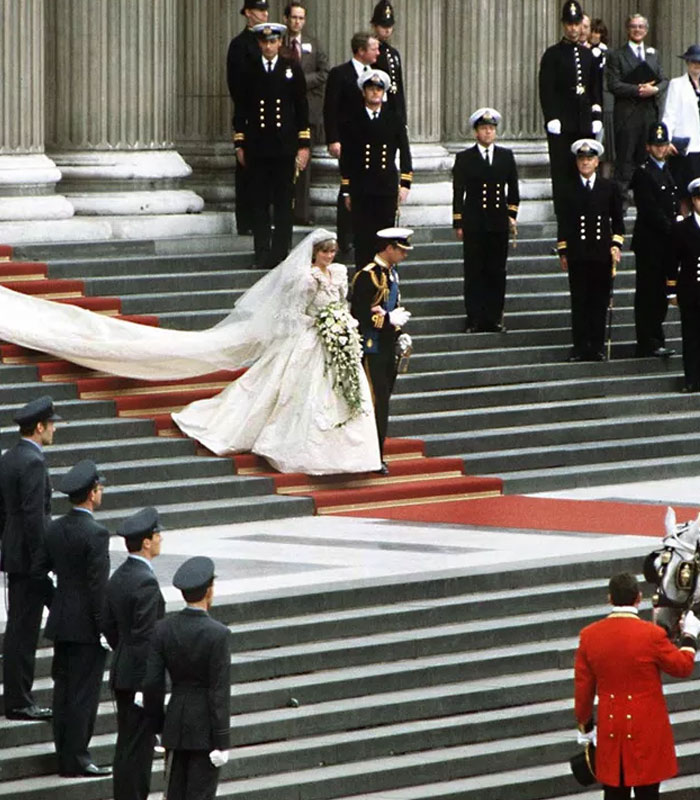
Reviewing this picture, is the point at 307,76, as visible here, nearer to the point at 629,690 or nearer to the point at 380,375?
the point at 380,375

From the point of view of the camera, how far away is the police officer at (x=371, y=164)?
2197cm

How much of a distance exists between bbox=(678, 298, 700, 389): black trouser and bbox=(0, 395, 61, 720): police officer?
8.50m

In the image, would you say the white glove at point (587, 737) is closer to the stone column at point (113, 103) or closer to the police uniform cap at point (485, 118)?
the police uniform cap at point (485, 118)

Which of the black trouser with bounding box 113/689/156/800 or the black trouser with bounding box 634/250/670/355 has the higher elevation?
the black trouser with bounding box 634/250/670/355

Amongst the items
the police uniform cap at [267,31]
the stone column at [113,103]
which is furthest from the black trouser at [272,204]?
the stone column at [113,103]

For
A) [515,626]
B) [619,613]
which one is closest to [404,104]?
[515,626]

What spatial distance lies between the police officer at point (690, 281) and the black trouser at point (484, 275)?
4.57ft

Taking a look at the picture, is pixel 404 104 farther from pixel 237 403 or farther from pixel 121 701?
pixel 121 701

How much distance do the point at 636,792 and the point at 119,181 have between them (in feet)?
36.4

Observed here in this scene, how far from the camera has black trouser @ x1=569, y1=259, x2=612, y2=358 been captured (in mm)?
22188

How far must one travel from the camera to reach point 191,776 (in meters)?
12.5

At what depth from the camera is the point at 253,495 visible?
745 inches

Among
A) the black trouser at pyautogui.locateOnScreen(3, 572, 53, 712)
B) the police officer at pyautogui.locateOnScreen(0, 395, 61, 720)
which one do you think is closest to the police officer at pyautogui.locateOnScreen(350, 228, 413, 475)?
the police officer at pyautogui.locateOnScreen(0, 395, 61, 720)

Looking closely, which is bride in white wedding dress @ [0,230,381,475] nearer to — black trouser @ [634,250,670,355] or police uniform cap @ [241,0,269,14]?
police uniform cap @ [241,0,269,14]
